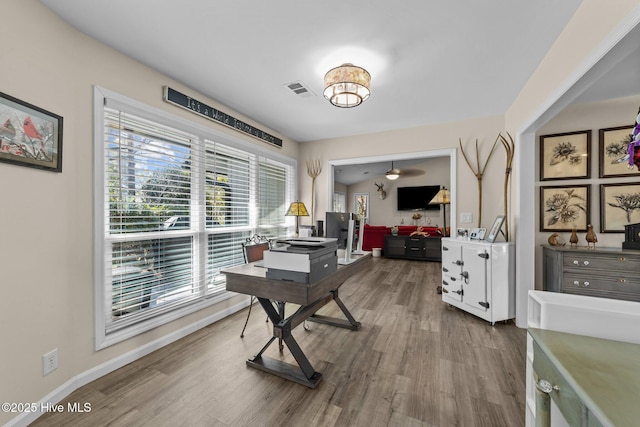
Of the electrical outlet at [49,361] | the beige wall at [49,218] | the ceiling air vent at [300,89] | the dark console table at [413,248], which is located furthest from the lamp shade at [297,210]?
→ the dark console table at [413,248]

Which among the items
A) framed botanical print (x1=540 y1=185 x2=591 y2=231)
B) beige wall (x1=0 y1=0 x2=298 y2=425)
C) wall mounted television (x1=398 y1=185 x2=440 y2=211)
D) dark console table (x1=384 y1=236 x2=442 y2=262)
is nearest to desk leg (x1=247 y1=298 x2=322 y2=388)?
beige wall (x1=0 y1=0 x2=298 y2=425)

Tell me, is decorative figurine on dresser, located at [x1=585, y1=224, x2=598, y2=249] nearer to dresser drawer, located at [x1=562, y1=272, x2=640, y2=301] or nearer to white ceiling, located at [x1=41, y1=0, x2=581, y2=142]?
dresser drawer, located at [x1=562, y1=272, x2=640, y2=301]

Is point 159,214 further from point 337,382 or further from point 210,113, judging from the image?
point 337,382

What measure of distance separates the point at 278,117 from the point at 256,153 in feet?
1.85

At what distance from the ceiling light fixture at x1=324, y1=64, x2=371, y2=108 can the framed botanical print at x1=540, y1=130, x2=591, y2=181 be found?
2524mm

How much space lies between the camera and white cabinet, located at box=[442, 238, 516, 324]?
269 cm

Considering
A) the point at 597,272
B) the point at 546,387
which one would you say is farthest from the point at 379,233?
the point at 546,387

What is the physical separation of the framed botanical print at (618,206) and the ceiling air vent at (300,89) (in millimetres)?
3411

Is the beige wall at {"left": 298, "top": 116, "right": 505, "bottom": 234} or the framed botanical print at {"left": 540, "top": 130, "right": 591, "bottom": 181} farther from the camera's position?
the beige wall at {"left": 298, "top": 116, "right": 505, "bottom": 234}

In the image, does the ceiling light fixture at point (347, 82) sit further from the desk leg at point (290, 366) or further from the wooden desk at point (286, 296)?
the desk leg at point (290, 366)

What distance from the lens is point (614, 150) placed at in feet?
9.11

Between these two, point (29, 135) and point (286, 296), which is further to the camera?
point (286, 296)

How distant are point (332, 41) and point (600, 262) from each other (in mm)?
3276

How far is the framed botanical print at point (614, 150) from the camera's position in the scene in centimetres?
274
